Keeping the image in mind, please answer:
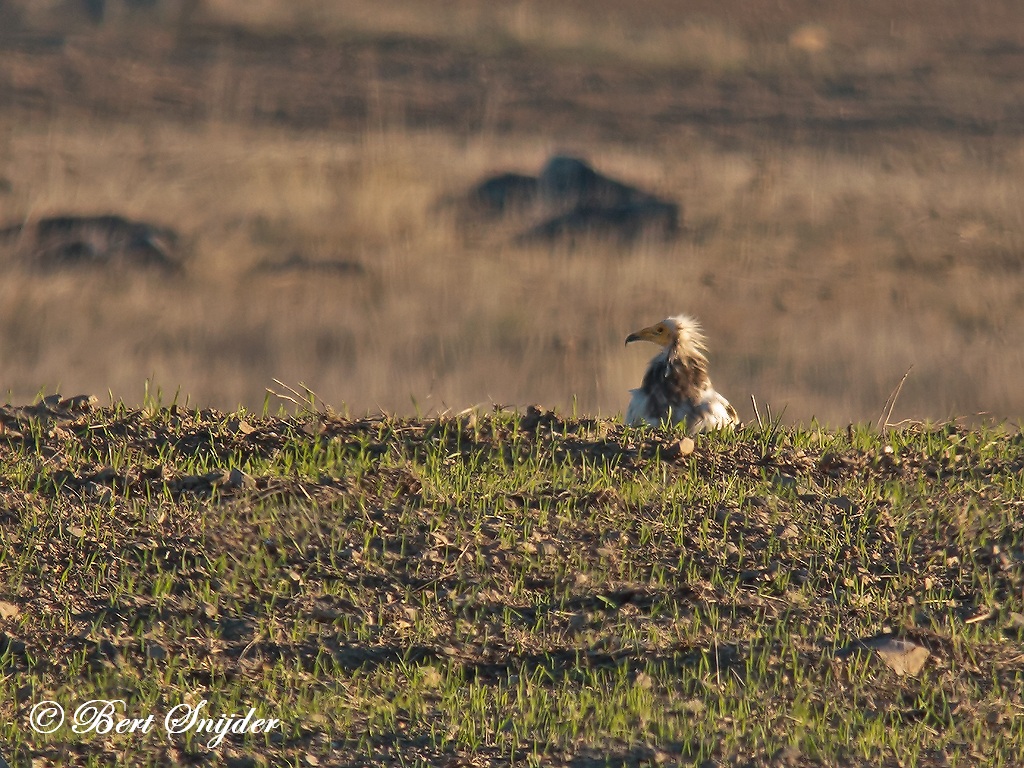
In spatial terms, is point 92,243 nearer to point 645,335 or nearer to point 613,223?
point 613,223

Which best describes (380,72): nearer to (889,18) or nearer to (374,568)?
(889,18)

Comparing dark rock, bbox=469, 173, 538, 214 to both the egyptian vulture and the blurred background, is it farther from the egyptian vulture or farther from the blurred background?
the egyptian vulture

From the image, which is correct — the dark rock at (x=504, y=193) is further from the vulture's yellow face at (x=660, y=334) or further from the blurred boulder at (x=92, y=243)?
the vulture's yellow face at (x=660, y=334)

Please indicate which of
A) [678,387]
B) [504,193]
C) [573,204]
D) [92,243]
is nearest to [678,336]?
[678,387]

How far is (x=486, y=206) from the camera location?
59.9 feet

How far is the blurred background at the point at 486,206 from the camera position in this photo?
44.5ft

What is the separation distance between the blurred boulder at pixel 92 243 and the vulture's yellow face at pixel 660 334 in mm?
9516

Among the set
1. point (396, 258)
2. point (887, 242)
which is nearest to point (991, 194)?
point (887, 242)

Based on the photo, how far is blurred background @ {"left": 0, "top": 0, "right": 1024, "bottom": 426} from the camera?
44.5 feet

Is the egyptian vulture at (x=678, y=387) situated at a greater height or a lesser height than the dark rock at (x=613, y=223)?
lesser

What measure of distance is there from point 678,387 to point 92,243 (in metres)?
10.6

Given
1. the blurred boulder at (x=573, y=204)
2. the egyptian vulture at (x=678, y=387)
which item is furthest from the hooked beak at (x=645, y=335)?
the blurred boulder at (x=573, y=204)

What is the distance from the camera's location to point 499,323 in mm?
14406

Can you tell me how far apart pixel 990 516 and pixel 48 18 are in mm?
28827
